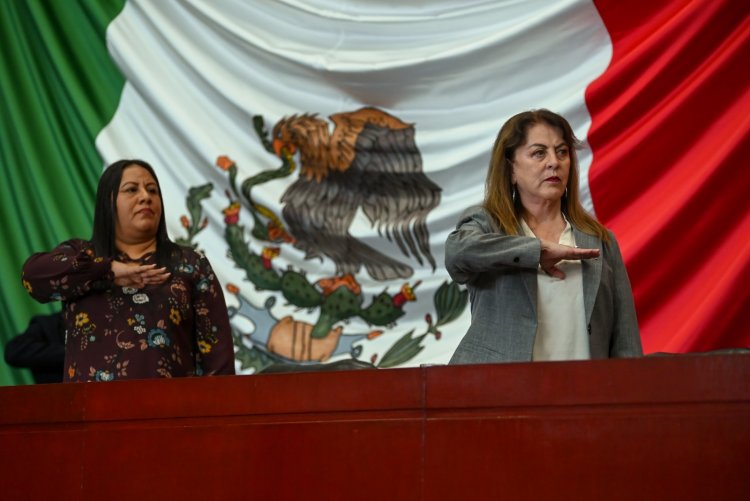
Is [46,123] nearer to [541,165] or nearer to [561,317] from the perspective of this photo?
[541,165]

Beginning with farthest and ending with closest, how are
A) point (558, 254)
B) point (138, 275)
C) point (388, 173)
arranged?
point (388, 173) → point (138, 275) → point (558, 254)

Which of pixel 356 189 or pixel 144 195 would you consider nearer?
pixel 144 195

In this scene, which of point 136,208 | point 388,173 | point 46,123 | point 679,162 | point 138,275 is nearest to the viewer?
point 138,275

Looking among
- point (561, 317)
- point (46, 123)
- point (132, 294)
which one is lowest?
point (561, 317)

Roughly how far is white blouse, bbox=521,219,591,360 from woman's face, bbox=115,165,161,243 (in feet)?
2.78

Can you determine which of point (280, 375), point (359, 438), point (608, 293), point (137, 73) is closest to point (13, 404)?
point (280, 375)

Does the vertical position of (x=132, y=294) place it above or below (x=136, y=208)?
below

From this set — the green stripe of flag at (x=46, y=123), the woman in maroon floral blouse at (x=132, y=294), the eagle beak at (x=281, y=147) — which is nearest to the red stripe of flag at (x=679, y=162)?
the eagle beak at (x=281, y=147)

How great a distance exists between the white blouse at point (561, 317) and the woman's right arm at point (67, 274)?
84 cm

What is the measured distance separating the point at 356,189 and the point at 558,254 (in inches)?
50.6

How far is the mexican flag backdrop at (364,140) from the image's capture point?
8.86ft

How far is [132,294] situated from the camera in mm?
2242

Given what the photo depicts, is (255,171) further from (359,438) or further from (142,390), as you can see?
(359,438)

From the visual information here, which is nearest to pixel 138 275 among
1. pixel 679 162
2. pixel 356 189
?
pixel 356 189
